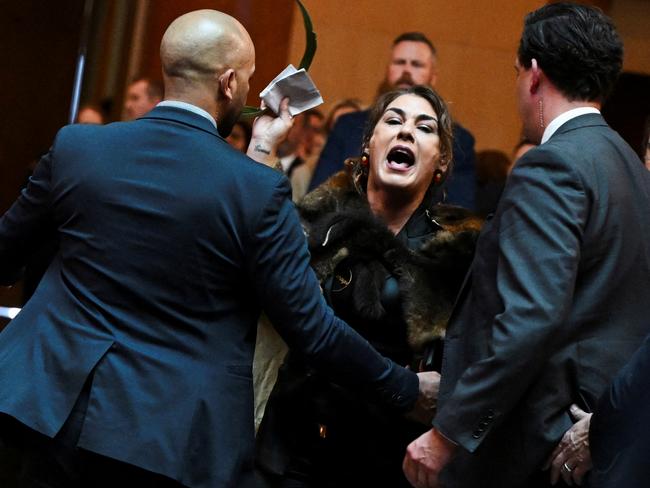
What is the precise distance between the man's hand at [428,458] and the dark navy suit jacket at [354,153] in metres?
2.76

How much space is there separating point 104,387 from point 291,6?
574cm

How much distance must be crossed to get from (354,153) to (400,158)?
1981mm

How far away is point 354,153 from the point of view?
6164mm

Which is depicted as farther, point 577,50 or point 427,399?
point 427,399

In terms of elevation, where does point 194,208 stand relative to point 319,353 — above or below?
above

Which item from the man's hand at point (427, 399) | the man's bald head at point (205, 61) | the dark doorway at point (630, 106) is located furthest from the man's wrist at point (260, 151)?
the dark doorway at point (630, 106)

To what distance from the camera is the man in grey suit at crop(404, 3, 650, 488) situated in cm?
312

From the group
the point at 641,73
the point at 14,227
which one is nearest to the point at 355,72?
the point at 641,73

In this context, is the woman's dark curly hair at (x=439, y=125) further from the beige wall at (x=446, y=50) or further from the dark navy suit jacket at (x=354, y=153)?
the beige wall at (x=446, y=50)

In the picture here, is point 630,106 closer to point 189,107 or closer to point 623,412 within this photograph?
point 189,107

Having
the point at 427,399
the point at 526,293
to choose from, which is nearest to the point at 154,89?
the point at 427,399

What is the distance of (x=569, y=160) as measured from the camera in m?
3.18

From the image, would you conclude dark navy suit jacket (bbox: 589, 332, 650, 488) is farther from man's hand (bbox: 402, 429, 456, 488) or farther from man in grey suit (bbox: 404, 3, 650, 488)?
man's hand (bbox: 402, 429, 456, 488)

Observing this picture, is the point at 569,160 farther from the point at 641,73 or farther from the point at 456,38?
the point at 641,73
